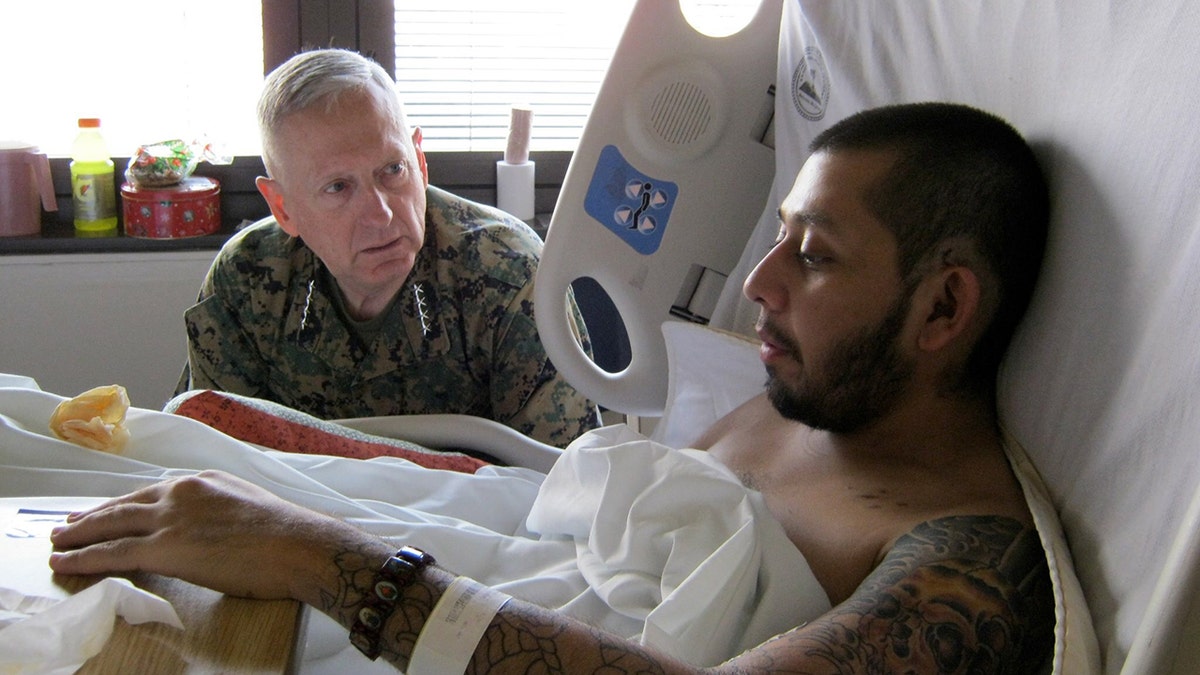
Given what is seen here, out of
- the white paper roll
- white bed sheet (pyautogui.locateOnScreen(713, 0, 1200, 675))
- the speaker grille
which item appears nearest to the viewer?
white bed sheet (pyautogui.locateOnScreen(713, 0, 1200, 675))

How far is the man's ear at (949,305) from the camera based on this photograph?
1.19 metres

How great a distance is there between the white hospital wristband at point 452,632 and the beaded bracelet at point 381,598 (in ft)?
0.14

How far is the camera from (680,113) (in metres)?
1.73

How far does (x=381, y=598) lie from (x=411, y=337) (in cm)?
113

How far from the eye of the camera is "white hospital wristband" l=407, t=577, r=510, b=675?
996 millimetres

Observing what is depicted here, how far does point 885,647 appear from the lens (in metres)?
0.96

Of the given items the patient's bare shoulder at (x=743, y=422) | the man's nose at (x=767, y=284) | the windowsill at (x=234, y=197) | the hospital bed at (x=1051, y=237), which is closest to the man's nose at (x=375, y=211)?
the hospital bed at (x=1051, y=237)

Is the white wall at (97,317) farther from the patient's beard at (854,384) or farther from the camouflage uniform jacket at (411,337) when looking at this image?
the patient's beard at (854,384)

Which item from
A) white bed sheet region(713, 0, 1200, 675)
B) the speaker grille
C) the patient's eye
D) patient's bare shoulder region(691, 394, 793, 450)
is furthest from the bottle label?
white bed sheet region(713, 0, 1200, 675)

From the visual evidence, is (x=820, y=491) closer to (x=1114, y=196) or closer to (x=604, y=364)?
(x=1114, y=196)

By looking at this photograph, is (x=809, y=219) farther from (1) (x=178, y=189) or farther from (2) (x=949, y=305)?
(1) (x=178, y=189)

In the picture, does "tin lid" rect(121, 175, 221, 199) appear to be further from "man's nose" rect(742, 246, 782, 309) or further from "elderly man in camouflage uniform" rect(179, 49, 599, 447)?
"man's nose" rect(742, 246, 782, 309)

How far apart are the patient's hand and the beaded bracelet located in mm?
33

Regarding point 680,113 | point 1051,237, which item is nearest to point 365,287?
point 680,113
